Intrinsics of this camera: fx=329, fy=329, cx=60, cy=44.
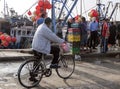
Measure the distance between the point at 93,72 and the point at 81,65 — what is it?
5.53 feet

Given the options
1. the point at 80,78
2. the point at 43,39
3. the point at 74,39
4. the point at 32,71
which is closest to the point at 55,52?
the point at 43,39

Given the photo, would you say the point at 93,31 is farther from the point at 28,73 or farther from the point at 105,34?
the point at 28,73

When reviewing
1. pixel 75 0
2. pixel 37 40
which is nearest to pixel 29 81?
pixel 37 40

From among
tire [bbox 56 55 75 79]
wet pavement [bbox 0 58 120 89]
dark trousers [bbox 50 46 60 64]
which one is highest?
dark trousers [bbox 50 46 60 64]

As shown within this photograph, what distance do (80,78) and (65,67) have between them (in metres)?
0.69

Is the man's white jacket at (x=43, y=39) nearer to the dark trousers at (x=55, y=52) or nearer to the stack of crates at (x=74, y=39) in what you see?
the dark trousers at (x=55, y=52)

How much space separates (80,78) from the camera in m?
10.6

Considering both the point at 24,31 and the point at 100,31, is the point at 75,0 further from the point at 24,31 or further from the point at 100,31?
the point at 24,31

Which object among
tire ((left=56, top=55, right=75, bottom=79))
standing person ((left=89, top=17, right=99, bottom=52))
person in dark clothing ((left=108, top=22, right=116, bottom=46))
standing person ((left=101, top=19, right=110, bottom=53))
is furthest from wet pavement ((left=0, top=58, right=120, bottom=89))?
person in dark clothing ((left=108, top=22, right=116, bottom=46))

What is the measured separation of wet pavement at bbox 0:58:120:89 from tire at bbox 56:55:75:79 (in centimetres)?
16

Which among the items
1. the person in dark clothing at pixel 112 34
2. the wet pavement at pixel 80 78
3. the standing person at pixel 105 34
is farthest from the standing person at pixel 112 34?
the wet pavement at pixel 80 78

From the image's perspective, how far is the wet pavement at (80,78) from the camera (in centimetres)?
937

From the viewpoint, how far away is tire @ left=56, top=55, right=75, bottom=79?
10.1 meters

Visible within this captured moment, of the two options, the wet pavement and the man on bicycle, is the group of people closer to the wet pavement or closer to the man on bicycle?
the man on bicycle
